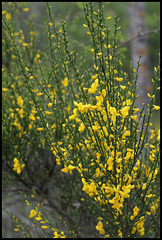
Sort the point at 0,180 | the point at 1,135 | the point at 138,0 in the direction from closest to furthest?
the point at 1,135, the point at 0,180, the point at 138,0

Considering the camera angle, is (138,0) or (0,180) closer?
(0,180)

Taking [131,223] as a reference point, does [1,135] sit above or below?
above

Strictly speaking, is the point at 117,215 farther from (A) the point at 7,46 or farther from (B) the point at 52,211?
(A) the point at 7,46

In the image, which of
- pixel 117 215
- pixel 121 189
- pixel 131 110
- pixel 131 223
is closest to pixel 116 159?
pixel 121 189

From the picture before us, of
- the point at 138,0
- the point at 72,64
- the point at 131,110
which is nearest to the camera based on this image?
the point at 72,64

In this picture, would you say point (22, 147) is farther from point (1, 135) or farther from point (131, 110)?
point (131, 110)

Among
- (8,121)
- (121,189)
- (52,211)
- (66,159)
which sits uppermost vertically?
(8,121)

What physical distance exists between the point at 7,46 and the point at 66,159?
2.93 meters

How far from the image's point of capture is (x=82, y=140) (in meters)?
1.79

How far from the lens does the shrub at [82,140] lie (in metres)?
1.57

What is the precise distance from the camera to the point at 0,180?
3191 millimetres

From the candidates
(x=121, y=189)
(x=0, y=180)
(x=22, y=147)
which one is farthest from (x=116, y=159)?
(x=0, y=180)

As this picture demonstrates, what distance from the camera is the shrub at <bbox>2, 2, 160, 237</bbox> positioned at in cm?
157

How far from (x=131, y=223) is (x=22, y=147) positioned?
158 cm
